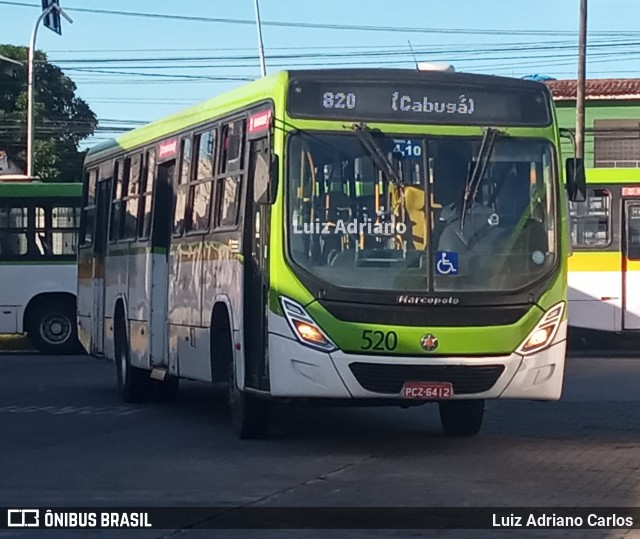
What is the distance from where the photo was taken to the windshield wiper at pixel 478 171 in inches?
498

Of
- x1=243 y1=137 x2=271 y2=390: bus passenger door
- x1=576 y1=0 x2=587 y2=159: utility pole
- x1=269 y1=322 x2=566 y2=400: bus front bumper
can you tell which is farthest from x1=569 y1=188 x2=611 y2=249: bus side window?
x1=269 y1=322 x2=566 y2=400: bus front bumper

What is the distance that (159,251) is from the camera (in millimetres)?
16672

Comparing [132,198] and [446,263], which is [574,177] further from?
[132,198]

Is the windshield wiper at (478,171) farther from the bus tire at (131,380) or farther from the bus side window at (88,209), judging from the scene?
the bus side window at (88,209)

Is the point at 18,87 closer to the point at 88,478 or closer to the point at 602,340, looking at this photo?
the point at 602,340

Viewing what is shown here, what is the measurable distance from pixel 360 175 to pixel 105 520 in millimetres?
4295

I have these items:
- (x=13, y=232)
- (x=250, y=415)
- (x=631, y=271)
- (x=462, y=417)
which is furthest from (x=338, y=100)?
(x=13, y=232)

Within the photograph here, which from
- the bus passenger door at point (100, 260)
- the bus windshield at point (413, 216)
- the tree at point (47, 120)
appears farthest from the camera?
the tree at point (47, 120)

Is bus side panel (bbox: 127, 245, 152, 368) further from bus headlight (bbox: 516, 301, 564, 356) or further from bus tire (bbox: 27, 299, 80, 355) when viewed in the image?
bus tire (bbox: 27, 299, 80, 355)

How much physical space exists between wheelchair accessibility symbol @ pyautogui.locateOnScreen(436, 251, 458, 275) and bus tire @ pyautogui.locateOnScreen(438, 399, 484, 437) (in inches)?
76.9

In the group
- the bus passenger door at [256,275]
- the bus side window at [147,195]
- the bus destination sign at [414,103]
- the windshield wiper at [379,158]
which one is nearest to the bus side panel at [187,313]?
the bus side window at [147,195]

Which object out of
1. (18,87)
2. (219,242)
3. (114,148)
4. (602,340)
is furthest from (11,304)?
(18,87)

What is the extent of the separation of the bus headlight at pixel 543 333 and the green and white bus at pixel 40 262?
15.1 m

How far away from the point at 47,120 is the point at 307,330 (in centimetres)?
4533
